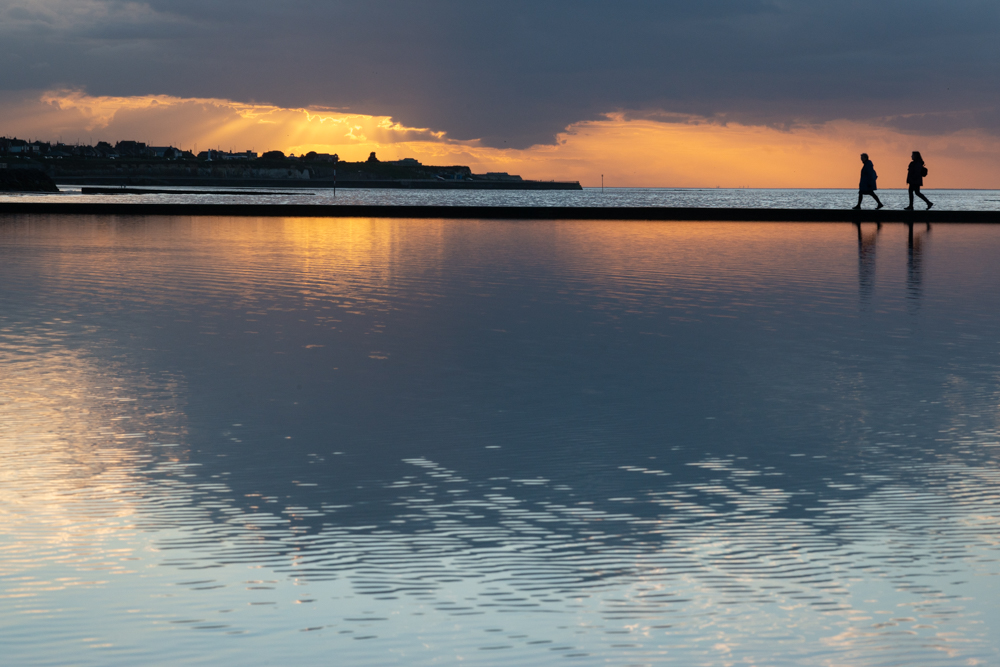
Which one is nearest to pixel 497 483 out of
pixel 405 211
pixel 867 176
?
pixel 867 176

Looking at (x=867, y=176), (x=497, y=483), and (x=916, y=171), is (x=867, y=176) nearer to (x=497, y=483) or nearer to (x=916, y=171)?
(x=916, y=171)

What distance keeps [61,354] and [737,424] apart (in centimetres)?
482

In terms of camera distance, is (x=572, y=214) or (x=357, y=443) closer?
(x=357, y=443)

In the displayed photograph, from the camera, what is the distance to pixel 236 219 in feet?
101

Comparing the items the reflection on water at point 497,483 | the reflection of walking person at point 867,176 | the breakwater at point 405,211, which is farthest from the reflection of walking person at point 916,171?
the reflection on water at point 497,483

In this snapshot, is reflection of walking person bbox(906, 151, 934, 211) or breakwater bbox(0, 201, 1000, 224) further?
breakwater bbox(0, 201, 1000, 224)

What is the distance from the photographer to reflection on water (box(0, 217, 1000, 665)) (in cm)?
291

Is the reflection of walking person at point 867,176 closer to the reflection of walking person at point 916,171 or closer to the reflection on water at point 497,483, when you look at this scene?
the reflection of walking person at point 916,171

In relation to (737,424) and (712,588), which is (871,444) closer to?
(737,424)

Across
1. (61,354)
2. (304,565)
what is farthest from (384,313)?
(304,565)

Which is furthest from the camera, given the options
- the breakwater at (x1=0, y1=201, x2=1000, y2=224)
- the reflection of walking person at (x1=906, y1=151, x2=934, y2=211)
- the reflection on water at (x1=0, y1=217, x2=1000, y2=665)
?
the breakwater at (x1=0, y1=201, x2=1000, y2=224)

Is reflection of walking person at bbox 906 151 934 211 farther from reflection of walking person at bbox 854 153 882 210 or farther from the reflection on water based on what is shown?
the reflection on water

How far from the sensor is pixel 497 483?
4355 mm

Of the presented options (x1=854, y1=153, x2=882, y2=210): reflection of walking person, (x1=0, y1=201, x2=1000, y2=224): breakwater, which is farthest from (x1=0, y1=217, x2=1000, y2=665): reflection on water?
(x1=0, y1=201, x2=1000, y2=224): breakwater
